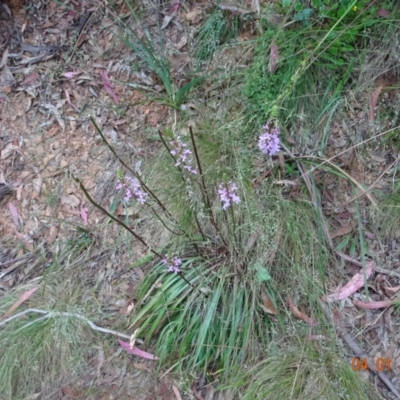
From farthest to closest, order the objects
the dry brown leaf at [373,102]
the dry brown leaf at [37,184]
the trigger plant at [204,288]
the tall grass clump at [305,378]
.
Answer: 1. the dry brown leaf at [37,184]
2. the dry brown leaf at [373,102]
3. the trigger plant at [204,288]
4. the tall grass clump at [305,378]

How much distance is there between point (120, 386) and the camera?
2.41 meters

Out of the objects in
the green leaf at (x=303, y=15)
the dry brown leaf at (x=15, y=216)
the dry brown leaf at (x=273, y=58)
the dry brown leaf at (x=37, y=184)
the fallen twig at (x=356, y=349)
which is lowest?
the fallen twig at (x=356, y=349)

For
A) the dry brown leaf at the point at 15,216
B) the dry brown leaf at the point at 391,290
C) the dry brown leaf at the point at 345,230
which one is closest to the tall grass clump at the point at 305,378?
the dry brown leaf at the point at 391,290

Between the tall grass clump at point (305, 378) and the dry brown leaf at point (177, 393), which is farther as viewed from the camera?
the dry brown leaf at point (177, 393)

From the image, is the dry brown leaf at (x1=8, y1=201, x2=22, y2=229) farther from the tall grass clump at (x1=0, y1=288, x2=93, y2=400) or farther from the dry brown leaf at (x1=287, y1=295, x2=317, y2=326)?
the dry brown leaf at (x1=287, y1=295, x2=317, y2=326)

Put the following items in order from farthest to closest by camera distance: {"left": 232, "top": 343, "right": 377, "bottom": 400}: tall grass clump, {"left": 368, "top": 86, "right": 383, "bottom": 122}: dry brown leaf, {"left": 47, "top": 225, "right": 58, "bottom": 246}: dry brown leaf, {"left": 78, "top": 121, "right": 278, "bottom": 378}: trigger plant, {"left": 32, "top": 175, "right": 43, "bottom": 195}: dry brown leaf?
{"left": 32, "top": 175, "right": 43, "bottom": 195}: dry brown leaf, {"left": 47, "top": 225, "right": 58, "bottom": 246}: dry brown leaf, {"left": 368, "top": 86, "right": 383, "bottom": 122}: dry brown leaf, {"left": 78, "top": 121, "right": 278, "bottom": 378}: trigger plant, {"left": 232, "top": 343, "right": 377, "bottom": 400}: tall grass clump

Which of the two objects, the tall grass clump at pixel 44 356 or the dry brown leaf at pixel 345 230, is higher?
the tall grass clump at pixel 44 356

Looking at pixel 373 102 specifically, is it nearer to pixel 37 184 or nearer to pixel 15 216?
pixel 37 184

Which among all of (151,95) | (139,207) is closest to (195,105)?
(151,95)

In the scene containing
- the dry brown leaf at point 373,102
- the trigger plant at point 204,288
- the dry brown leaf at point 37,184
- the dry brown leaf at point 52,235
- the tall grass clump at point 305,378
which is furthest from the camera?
the dry brown leaf at point 37,184

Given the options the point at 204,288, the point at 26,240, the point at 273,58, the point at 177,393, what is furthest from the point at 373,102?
the point at 26,240

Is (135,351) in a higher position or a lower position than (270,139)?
lower

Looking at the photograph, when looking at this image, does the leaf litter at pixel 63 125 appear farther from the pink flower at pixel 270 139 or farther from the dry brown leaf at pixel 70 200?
the pink flower at pixel 270 139

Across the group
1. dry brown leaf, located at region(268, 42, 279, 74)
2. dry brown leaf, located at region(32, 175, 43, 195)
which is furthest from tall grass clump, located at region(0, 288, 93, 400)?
dry brown leaf, located at region(268, 42, 279, 74)
